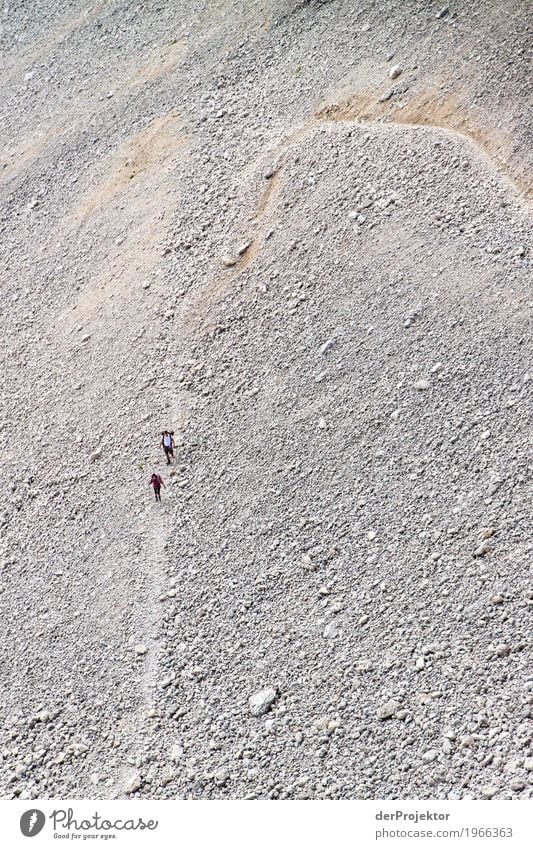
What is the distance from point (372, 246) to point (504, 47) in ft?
23.1

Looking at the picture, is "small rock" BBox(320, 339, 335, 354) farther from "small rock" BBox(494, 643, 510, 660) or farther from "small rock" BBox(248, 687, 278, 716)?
"small rock" BBox(494, 643, 510, 660)

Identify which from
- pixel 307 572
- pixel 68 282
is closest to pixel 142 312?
pixel 68 282

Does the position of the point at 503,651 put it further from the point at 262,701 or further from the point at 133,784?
the point at 133,784

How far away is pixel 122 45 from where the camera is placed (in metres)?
39.3

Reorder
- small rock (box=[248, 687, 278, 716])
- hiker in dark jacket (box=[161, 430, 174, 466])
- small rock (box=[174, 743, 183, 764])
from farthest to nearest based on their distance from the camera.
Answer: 1. hiker in dark jacket (box=[161, 430, 174, 466])
2. small rock (box=[248, 687, 278, 716])
3. small rock (box=[174, 743, 183, 764])

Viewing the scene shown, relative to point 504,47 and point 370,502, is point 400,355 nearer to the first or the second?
point 370,502

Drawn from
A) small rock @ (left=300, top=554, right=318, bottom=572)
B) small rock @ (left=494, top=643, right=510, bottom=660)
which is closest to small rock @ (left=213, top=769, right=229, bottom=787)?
small rock @ (left=300, top=554, right=318, bottom=572)

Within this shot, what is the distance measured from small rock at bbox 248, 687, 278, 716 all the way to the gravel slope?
41mm

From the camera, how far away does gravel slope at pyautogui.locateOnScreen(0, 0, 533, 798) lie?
18828mm

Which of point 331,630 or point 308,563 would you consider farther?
point 308,563
